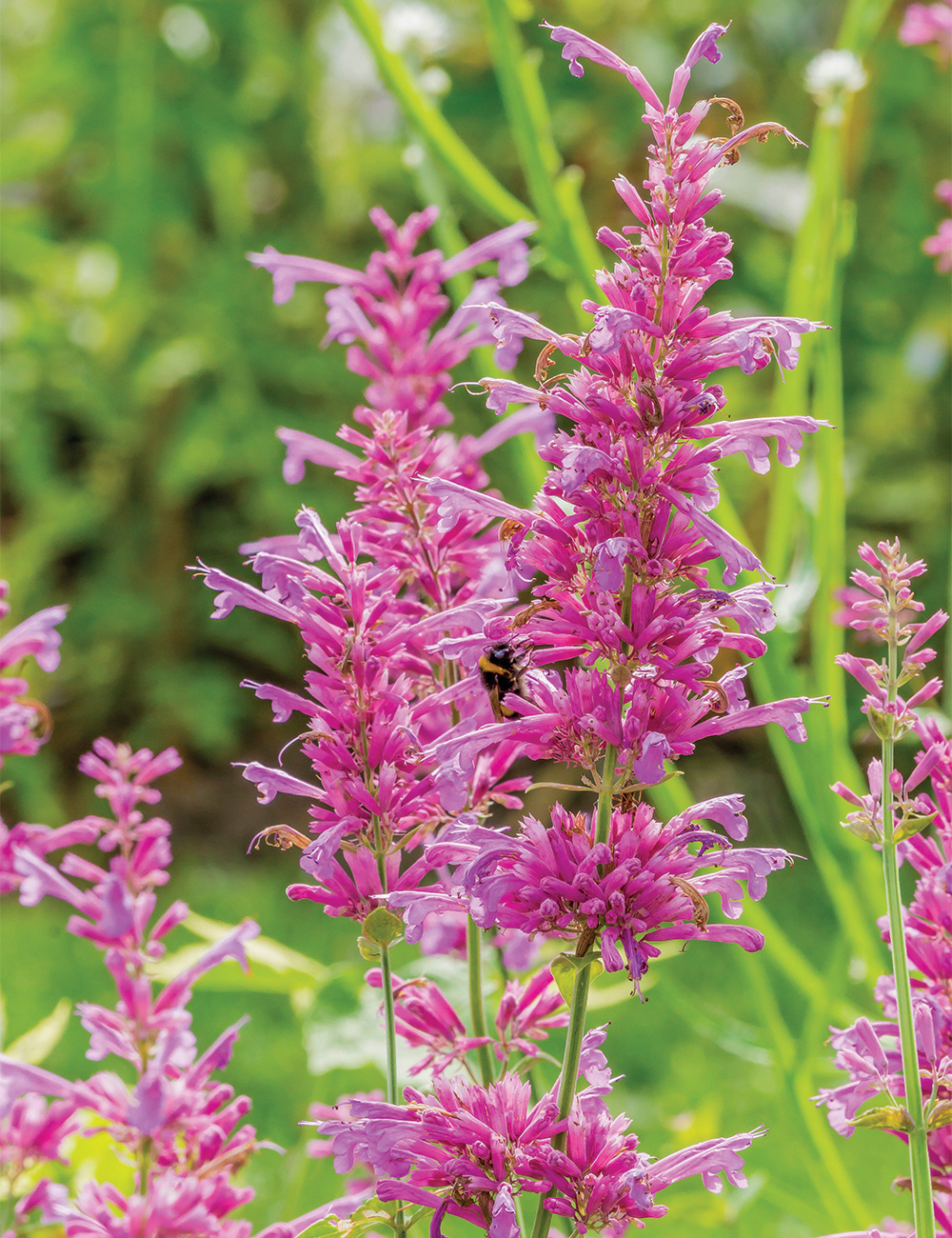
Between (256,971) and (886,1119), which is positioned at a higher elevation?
(256,971)

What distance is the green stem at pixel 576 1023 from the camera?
0.62 meters

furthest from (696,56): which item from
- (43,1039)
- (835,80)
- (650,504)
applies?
(43,1039)

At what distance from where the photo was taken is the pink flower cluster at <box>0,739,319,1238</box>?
2.37 feet

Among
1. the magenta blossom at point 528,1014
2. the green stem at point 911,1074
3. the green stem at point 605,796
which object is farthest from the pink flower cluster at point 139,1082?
the green stem at point 911,1074

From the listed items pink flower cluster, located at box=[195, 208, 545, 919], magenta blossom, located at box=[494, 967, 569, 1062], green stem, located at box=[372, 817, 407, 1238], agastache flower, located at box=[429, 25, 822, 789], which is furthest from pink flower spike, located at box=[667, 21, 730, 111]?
magenta blossom, located at box=[494, 967, 569, 1062]

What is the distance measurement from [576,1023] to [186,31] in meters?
4.81

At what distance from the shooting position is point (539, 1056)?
2.51 ft

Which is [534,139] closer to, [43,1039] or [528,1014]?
[528,1014]

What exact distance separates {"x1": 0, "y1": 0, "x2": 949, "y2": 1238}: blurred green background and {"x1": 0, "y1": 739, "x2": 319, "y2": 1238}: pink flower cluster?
3.05 m

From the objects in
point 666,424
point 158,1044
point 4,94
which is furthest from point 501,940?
point 4,94

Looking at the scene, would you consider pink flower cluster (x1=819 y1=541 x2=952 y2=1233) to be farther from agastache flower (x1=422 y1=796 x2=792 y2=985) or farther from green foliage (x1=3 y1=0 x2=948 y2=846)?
green foliage (x1=3 y1=0 x2=948 y2=846)

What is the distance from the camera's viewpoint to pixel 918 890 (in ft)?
2.50

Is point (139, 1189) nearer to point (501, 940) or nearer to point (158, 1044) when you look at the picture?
point (158, 1044)

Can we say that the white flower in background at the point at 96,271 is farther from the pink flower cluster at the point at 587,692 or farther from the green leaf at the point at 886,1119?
the green leaf at the point at 886,1119
